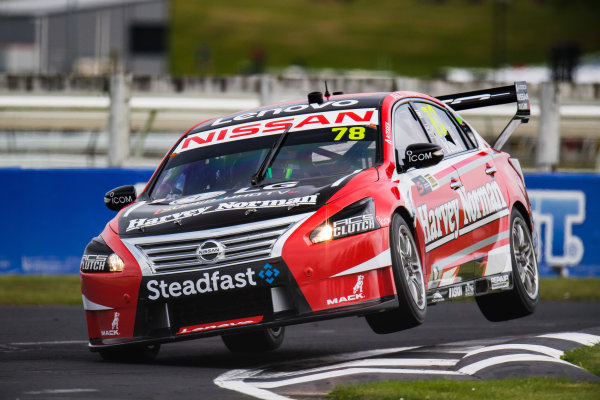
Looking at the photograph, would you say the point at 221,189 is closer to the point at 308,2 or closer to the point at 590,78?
the point at 590,78

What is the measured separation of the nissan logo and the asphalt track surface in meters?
0.71

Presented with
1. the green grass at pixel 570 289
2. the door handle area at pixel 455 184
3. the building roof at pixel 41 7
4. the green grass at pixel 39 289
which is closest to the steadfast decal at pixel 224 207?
the door handle area at pixel 455 184

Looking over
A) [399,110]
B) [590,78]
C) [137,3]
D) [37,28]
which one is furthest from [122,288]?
[137,3]

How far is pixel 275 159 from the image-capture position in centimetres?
839

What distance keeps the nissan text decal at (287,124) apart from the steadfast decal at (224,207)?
1177mm

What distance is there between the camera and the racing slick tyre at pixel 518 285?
9.57 meters

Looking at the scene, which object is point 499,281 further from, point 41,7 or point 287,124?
point 41,7

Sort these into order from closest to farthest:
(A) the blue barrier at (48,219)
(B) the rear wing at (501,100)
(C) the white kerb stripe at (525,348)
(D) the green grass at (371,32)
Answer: (C) the white kerb stripe at (525,348), (B) the rear wing at (501,100), (A) the blue barrier at (48,219), (D) the green grass at (371,32)

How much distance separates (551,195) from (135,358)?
824cm

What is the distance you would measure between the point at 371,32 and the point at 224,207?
149 m

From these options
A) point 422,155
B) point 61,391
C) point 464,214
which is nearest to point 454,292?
point 464,214

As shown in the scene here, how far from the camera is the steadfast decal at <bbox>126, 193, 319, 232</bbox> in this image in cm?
742

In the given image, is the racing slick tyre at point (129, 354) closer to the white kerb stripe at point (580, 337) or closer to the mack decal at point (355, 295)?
the mack decal at point (355, 295)

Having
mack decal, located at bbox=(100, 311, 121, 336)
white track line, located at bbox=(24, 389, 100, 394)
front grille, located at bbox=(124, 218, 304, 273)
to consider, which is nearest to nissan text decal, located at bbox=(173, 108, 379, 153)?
front grille, located at bbox=(124, 218, 304, 273)
